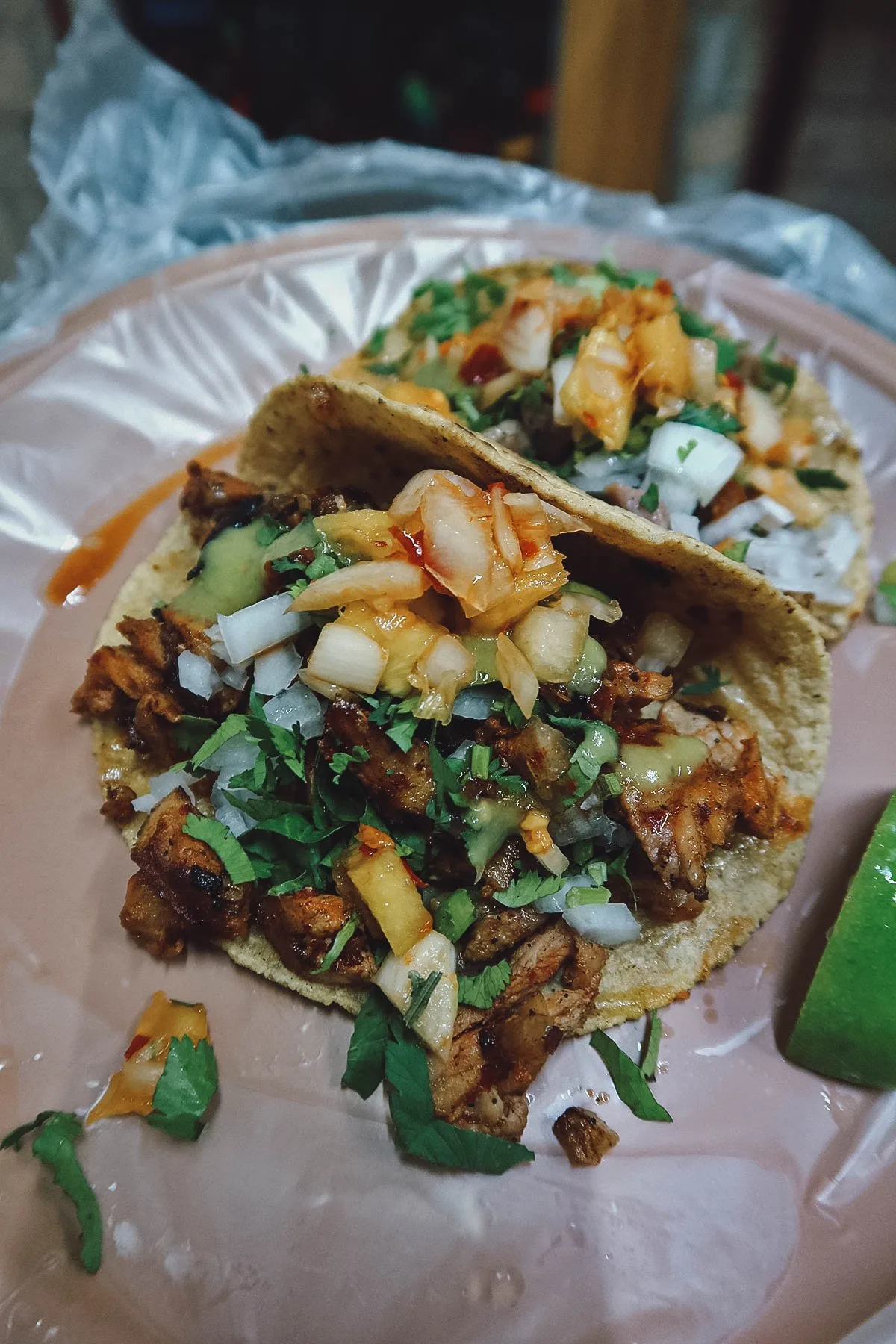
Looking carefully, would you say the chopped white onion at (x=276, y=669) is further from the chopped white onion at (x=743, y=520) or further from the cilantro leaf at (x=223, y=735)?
the chopped white onion at (x=743, y=520)

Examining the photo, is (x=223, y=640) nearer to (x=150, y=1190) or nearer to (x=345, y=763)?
(x=345, y=763)

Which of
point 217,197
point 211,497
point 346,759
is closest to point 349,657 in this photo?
point 346,759

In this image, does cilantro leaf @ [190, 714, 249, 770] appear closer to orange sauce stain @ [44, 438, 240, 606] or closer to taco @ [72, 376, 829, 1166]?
taco @ [72, 376, 829, 1166]

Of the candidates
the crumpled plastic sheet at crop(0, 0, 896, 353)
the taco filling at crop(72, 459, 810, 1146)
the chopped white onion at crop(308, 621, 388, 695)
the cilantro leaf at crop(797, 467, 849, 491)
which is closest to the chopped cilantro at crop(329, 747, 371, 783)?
the taco filling at crop(72, 459, 810, 1146)

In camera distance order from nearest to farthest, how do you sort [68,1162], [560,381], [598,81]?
[68,1162], [560,381], [598,81]

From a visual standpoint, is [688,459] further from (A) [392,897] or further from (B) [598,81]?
(B) [598,81]

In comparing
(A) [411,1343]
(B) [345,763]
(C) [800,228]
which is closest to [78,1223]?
(A) [411,1343]

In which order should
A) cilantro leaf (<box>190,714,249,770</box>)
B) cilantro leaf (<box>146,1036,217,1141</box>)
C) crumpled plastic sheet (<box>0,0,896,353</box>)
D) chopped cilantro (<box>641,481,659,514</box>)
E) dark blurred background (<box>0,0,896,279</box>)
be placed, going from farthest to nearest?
dark blurred background (<box>0,0,896,279</box>) < crumpled plastic sheet (<box>0,0,896,353</box>) < chopped cilantro (<box>641,481,659,514</box>) < cilantro leaf (<box>190,714,249,770</box>) < cilantro leaf (<box>146,1036,217,1141</box>)

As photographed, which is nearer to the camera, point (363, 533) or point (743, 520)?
point (363, 533)
